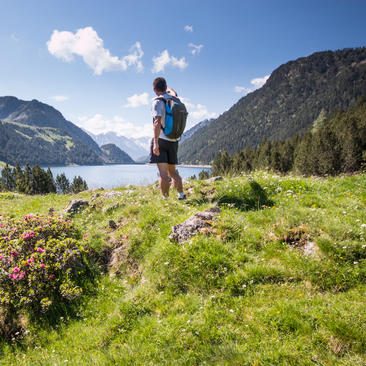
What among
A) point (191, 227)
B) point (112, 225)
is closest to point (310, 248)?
point (191, 227)

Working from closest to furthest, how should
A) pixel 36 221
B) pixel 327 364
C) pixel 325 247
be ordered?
pixel 327 364
pixel 325 247
pixel 36 221

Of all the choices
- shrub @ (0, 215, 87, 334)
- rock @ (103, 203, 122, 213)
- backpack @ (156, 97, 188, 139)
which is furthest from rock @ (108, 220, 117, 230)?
backpack @ (156, 97, 188, 139)

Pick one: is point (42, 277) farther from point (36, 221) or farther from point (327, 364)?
point (327, 364)

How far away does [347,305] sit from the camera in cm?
307

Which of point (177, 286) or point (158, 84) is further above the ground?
point (158, 84)

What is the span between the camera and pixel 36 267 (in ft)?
13.9

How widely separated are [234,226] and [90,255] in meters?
3.74

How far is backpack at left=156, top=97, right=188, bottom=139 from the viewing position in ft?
21.3

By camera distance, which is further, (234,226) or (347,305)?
(234,226)

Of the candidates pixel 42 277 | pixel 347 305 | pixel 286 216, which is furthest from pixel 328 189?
pixel 42 277

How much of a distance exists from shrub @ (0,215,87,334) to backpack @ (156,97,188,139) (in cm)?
398

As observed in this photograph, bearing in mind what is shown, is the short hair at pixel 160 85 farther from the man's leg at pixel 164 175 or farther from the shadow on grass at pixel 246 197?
the shadow on grass at pixel 246 197

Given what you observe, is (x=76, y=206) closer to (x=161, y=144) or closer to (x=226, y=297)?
(x=161, y=144)

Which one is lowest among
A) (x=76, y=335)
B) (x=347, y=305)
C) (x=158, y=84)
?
(x=76, y=335)
